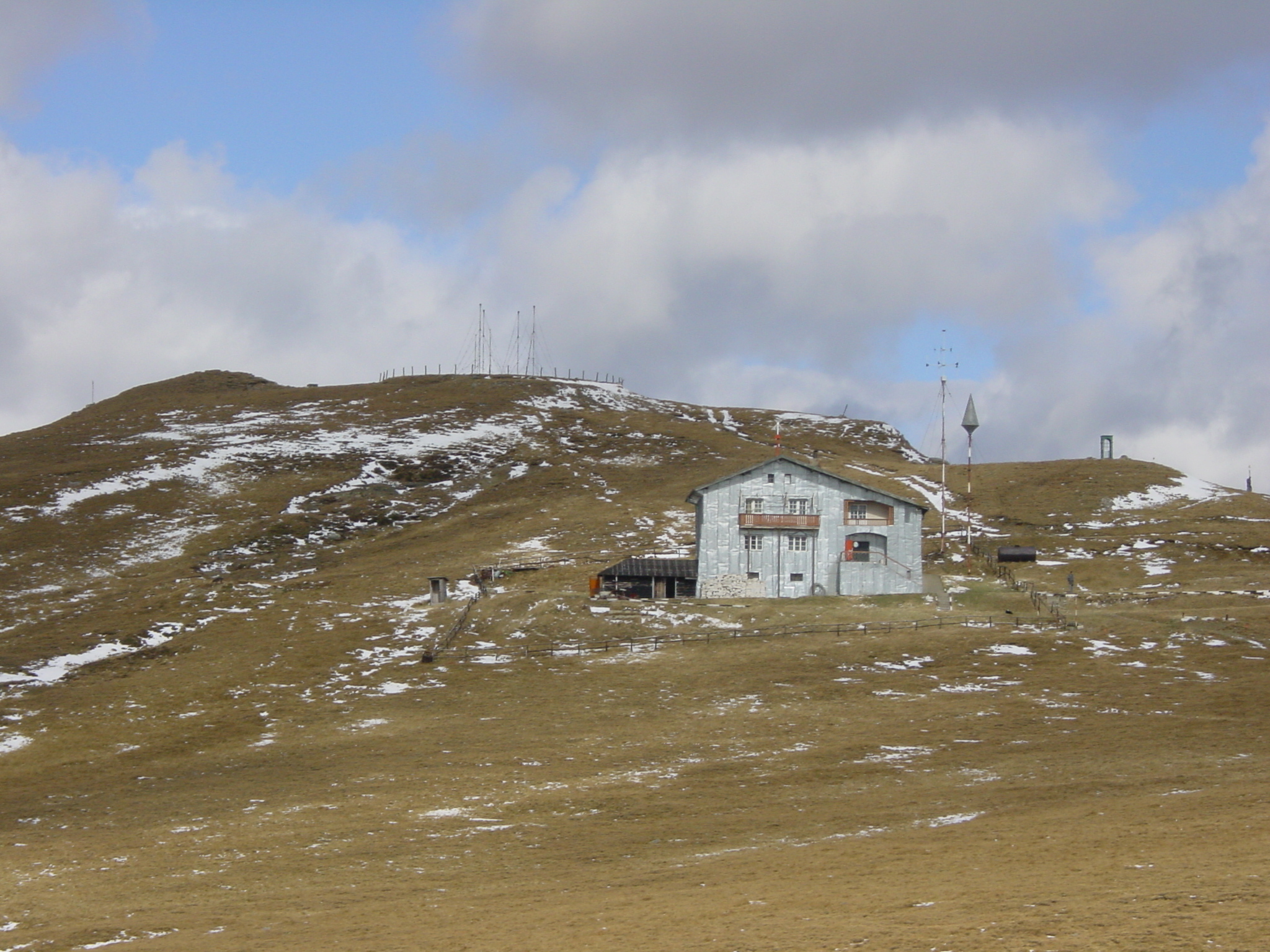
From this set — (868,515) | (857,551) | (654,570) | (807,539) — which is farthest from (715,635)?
(868,515)

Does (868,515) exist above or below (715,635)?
above

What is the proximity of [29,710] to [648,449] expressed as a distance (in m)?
98.2

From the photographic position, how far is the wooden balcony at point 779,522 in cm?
7944

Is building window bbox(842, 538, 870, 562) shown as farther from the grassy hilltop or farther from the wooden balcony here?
the grassy hilltop

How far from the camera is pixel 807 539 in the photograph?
7981cm

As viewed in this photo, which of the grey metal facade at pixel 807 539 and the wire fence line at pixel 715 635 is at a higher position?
the grey metal facade at pixel 807 539

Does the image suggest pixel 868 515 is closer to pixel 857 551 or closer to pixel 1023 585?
pixel 857 551

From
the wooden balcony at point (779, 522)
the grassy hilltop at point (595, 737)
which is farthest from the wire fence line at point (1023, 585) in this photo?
the wooden balcony at point (779, 522)

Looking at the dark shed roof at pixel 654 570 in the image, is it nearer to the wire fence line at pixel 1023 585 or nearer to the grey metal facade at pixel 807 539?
the grey metal facade at pixel 807 539

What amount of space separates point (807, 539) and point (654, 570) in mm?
10190

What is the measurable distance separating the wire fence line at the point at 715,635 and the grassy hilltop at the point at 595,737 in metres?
0.66

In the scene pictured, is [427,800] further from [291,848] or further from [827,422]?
[827,422]

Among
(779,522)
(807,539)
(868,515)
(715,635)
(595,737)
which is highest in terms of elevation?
(868,515)

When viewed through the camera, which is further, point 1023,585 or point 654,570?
point 654,570
